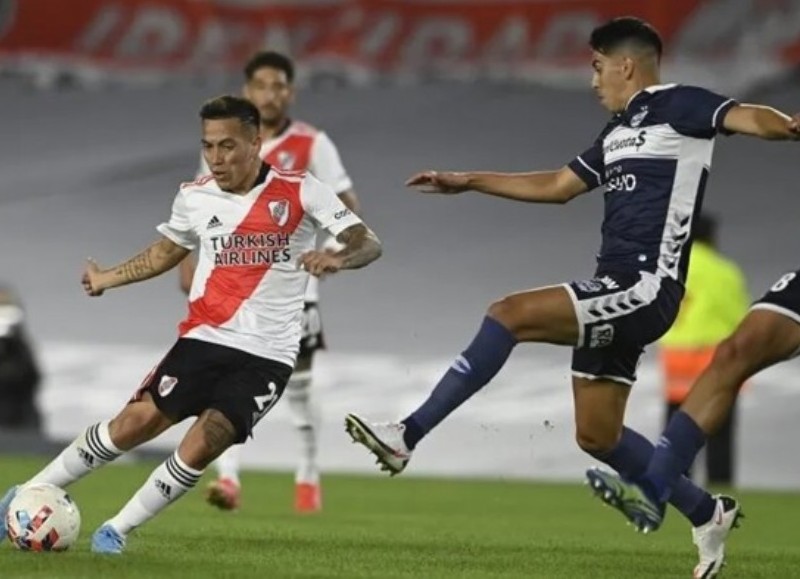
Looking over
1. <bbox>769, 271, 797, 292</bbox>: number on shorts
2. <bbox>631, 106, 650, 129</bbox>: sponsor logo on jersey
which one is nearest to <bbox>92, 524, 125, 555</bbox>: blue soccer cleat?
<bbox>631, 106, 650, 129</bbox>: sponsor logo on jersey

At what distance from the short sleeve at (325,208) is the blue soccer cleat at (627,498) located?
1.38 m

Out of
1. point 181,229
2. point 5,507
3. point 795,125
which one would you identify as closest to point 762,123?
point 795,125

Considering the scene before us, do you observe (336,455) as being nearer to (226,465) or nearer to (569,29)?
(569,29)

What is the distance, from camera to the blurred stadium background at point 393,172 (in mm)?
16734

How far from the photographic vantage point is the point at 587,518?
38.2ft

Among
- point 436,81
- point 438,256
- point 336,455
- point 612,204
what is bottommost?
point 336,455

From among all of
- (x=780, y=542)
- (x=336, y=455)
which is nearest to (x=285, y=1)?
(x=336, y=455)

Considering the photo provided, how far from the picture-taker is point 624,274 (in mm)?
7520

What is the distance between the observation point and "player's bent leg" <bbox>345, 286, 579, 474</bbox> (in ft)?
24.2

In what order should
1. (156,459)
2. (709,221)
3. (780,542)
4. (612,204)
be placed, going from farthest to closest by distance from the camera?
(156,459), (709,221), (780,542), (612,204)

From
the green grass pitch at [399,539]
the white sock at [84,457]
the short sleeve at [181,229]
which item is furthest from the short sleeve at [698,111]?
the white sock at [84,457]

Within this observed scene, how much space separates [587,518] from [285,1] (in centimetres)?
674

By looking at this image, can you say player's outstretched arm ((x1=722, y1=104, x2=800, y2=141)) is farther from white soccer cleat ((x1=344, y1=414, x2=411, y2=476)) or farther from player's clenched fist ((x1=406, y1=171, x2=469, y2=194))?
white soccer cleat ((x1=344, y1=414, x2=411, y2=476))

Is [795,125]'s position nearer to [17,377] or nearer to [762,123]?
[762,123]
